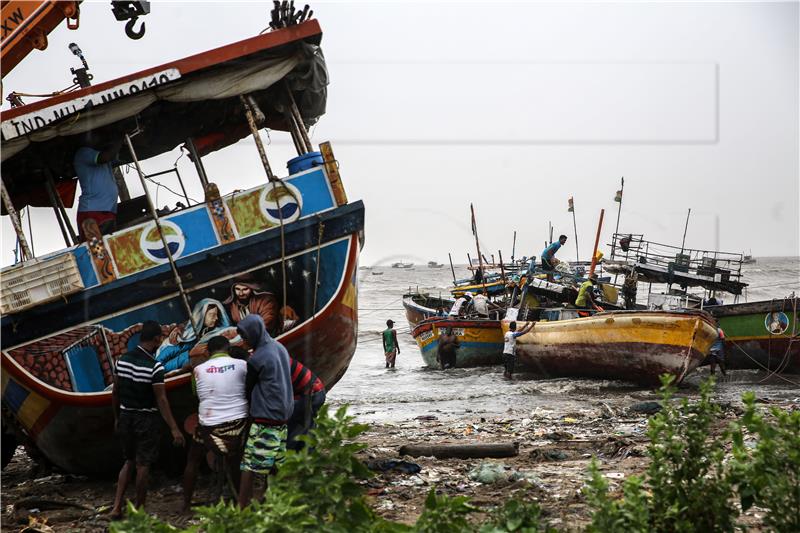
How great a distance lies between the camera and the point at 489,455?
792 cm

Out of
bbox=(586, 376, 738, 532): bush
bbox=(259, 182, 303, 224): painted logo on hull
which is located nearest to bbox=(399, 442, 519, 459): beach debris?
bbox=(259, 182, 303, 224): painted logo on hull

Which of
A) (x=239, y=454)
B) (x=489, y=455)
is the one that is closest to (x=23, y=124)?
(x=239, y=454)

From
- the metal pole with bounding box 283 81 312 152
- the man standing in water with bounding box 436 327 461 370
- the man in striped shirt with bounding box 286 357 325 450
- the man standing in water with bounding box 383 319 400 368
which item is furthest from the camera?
the man standing in water with bounding box 383 319 400 368

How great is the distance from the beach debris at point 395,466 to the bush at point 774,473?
3.53m

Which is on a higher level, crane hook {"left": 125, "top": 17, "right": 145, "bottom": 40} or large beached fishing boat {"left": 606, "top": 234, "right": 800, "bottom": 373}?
crane hook {"left": 125, "top": 17, "right": 145, "bottom": 40}

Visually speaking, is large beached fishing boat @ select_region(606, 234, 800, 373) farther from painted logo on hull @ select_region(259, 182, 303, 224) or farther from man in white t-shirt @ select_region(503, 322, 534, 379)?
painted logo on hull @ select_region(259, 182, 303, 224)

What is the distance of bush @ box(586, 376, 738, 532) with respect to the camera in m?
3.84

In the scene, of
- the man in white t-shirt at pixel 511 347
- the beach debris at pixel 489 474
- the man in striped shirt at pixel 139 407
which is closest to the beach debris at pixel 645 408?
the beach debris at pixel 489 474

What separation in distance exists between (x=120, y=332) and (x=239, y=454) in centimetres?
255

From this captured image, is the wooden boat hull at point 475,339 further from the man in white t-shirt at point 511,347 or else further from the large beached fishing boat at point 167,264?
the large beached fishing boat at point 167,264

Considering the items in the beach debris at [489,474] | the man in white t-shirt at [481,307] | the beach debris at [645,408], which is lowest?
the beach debris at [645,408]

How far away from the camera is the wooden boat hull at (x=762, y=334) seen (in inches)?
655

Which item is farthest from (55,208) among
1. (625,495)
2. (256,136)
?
(625,495)

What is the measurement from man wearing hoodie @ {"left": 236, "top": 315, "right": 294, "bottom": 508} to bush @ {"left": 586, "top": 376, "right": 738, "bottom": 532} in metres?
2.45
